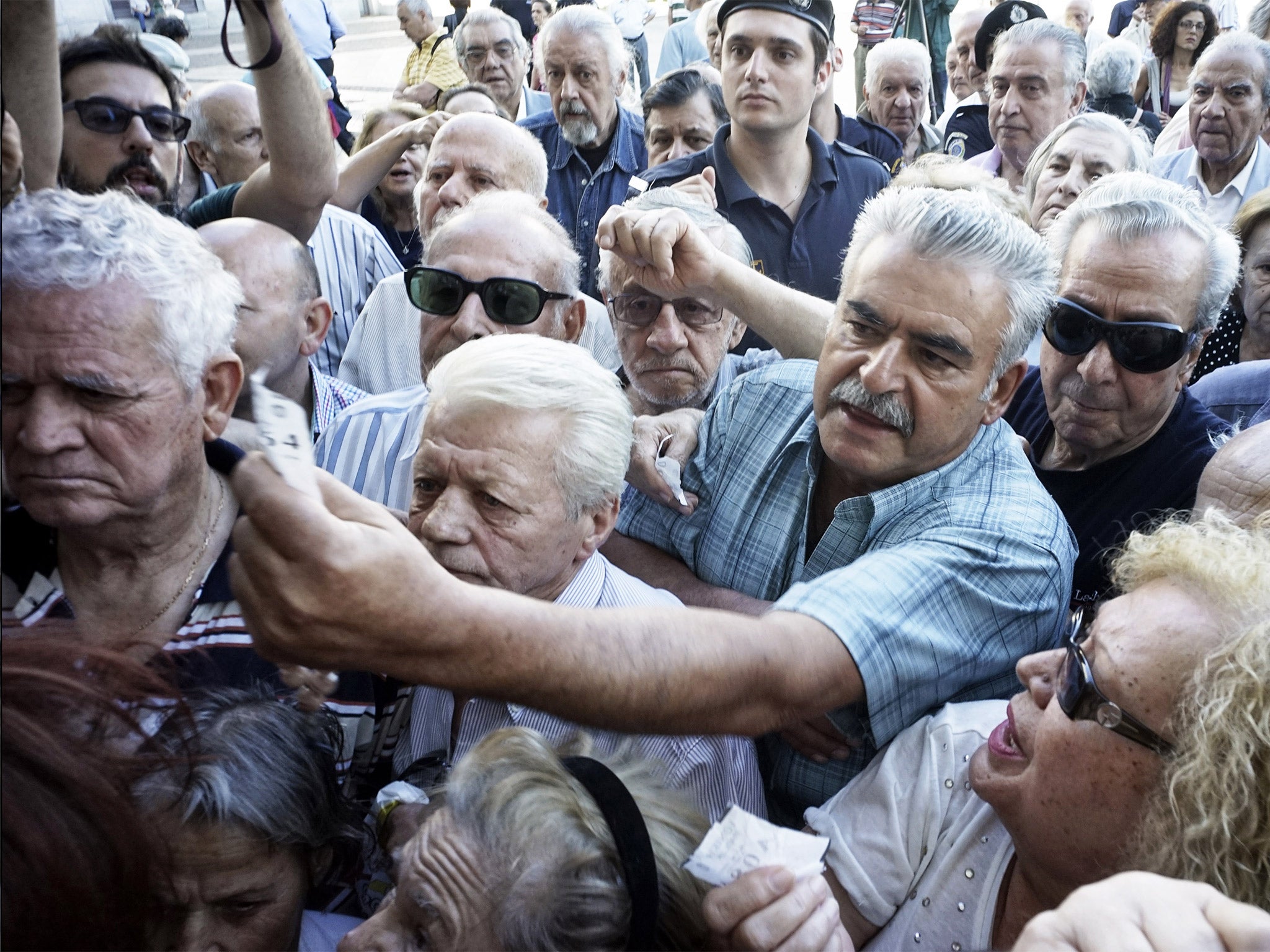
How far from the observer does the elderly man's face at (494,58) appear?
6.64 m

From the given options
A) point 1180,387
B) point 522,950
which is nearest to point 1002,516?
point 1180,387

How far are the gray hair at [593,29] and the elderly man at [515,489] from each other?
12.8 ft

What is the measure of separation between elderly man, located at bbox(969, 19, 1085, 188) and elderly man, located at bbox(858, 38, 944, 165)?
4.43 ft

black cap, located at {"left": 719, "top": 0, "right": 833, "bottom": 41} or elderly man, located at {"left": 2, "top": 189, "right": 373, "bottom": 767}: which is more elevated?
black cap, located at {"left": 719, "top": 0, "right": 833, "bottom": 41}

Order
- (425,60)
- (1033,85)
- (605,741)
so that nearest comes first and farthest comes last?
(605,741) → (1033,85) → (425,60)

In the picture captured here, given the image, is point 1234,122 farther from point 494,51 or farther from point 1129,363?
point 494,51

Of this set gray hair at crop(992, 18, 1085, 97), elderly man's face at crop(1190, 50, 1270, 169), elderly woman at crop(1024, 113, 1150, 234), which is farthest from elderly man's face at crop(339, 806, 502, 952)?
elderly man's face at crop(1190, 50, 1270, 169)

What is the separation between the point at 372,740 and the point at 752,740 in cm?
74

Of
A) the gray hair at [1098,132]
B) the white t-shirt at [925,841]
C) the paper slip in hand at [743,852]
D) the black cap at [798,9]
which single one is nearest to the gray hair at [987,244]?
Answer: the white t-shirt at [925,841]

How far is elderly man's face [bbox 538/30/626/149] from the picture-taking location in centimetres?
543

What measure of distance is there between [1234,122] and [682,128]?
8.54ft

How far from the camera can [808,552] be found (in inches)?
90.0

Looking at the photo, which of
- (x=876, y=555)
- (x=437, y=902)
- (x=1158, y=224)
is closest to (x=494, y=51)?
(x=1158, y=224)

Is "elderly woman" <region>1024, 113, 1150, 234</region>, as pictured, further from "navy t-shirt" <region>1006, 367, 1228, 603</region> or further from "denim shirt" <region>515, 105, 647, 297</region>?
"denim shirt" <region>515, 105, 647, 297</region>
